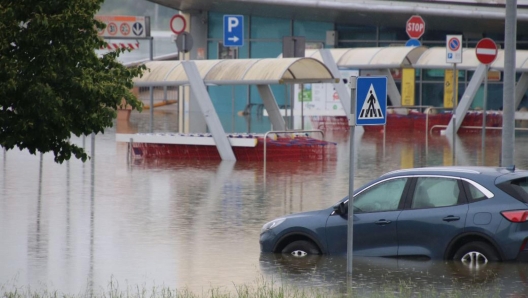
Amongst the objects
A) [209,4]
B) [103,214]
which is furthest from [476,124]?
[103,214]

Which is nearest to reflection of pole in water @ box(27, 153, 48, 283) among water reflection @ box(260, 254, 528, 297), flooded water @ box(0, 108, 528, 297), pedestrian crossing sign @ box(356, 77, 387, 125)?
flooded water @ box(0, 108, 528, 297)

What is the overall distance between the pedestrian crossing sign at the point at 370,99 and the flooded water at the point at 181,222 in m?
1.68

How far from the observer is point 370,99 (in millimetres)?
11734

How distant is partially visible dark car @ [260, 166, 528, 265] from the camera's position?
1191 centimetres

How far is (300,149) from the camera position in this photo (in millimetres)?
27281

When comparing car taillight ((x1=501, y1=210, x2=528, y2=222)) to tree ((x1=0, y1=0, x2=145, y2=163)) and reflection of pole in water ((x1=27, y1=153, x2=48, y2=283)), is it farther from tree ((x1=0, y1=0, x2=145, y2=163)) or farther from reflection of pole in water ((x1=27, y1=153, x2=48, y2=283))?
reflection of pole in water ((x1=27, y1=153, x2=48, y2=283))

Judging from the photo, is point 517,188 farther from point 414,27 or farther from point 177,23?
point 177,23

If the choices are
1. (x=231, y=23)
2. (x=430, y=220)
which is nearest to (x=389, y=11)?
(x=231, y=23)

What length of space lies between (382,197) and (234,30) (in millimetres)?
26167

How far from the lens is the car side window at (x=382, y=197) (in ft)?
41.8

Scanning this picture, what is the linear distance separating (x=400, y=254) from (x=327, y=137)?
24516 mm

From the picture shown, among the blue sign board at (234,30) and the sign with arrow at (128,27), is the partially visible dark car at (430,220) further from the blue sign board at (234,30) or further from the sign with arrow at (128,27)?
the sign with arrow at (128,27)

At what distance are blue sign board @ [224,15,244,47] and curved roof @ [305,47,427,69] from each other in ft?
8.55

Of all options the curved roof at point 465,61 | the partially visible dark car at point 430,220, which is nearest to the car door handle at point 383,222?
the partially visible dark car at point 430,220
